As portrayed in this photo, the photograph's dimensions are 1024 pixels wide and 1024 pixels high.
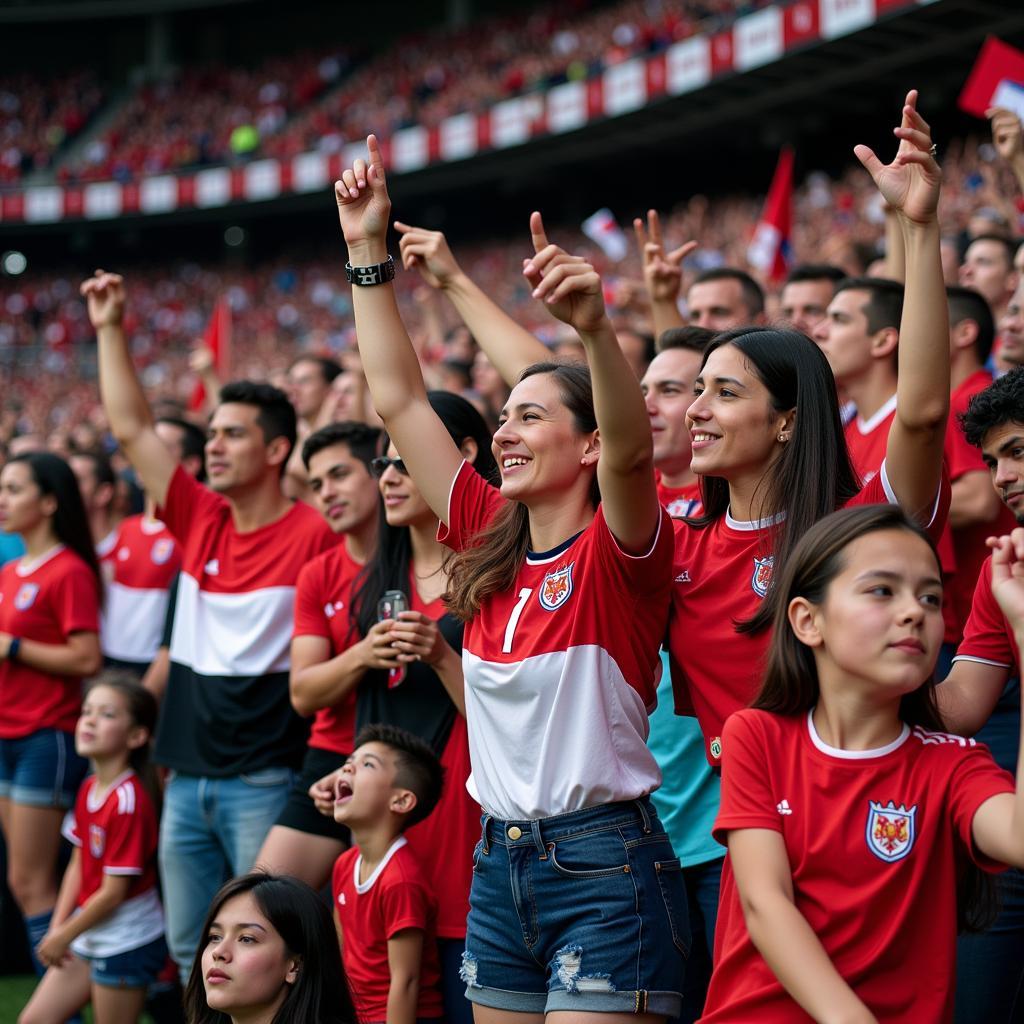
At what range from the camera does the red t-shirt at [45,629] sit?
547 cm

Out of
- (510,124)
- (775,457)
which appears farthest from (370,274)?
(510,124)

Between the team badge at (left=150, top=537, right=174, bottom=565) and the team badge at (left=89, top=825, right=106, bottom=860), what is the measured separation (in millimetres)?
1328

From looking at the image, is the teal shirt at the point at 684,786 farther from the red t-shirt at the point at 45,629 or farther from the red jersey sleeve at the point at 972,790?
the red t-shirt at the point at 45,629

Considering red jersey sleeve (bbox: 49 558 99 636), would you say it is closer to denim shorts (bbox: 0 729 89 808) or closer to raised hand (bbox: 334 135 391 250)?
denim shorts (bbox: 0 729 89 808)

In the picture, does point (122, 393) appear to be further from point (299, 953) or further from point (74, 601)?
point (299, 953)

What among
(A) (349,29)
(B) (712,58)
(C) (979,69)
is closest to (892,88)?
(B) (712,58)

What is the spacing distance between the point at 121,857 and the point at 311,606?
137cm

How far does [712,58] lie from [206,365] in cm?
1356

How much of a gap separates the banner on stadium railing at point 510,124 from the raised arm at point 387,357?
43.7 feet

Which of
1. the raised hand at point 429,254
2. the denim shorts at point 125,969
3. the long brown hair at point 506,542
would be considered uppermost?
the raised hand at point 429,254

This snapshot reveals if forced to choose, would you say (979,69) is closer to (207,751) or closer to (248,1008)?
(207,751)

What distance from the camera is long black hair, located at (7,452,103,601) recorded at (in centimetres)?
568

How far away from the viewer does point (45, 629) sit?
555 cm

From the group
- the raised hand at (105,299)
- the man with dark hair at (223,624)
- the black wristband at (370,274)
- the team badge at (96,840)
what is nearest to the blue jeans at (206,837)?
the man with dark hair at (223,624)
